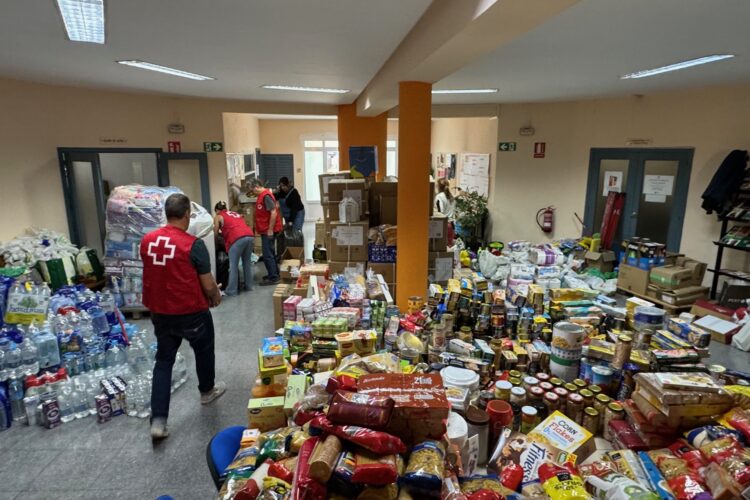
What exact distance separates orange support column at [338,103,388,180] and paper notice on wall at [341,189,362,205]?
294cm

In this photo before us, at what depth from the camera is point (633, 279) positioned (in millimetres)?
5586

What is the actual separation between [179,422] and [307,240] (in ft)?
21.6

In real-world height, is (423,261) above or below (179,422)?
above

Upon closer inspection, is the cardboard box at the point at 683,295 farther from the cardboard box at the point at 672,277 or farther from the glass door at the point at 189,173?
the glass door at the point at 189,173

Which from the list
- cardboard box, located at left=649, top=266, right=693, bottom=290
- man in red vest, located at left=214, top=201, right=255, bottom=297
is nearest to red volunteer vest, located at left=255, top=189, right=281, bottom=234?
man in red vest, located at left=214, top=201, right=255, bottom=297

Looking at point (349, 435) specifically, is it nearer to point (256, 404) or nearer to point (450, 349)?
point (256, 404)

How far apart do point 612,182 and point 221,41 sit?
6.09m

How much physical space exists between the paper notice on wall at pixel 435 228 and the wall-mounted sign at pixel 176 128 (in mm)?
4571

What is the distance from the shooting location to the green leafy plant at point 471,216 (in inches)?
313

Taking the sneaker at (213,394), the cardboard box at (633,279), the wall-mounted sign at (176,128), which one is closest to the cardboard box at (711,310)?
the cardboard box at (633,279)

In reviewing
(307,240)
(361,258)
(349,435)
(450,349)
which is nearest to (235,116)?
(307,240)

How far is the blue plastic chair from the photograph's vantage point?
170cm

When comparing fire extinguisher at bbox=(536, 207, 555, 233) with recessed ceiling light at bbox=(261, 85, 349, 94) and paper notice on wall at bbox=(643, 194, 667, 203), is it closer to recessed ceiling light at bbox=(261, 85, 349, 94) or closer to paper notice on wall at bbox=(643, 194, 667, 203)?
paper notice on wall at bbox=(643, 194, 667, 203)

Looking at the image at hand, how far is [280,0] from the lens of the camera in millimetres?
2416
